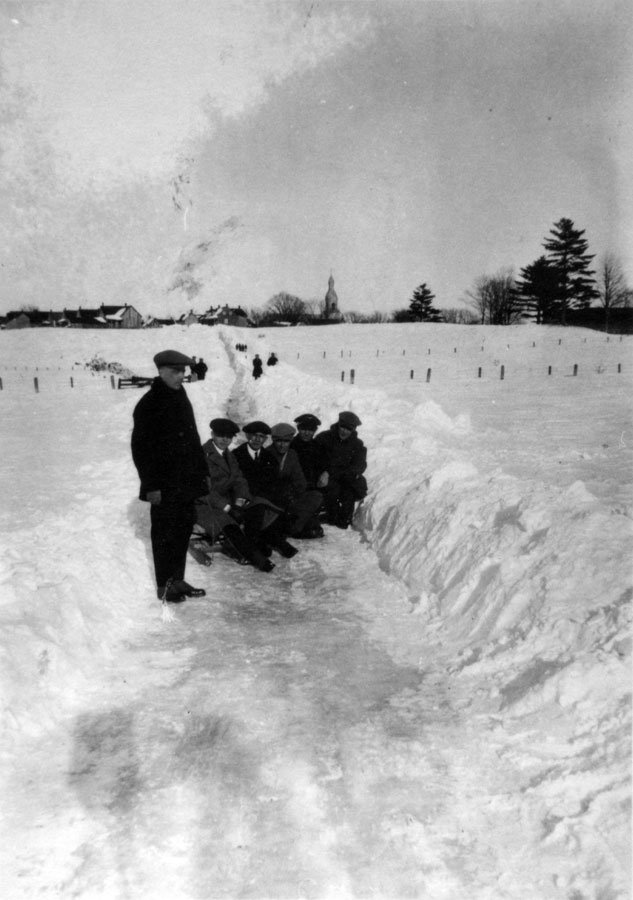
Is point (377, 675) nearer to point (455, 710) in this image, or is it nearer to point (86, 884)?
point (455, 710)

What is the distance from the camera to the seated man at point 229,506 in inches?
243

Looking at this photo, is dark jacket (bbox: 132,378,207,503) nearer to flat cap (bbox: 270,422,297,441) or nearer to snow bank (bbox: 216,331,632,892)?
flat cap (bbox: 270,422,297,441)

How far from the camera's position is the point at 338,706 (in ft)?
11.5

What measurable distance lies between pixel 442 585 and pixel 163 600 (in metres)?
Answer: 2.26

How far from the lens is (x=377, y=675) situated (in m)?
3.92

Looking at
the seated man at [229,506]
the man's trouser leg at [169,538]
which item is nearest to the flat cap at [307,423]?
the seated man at [229,506]

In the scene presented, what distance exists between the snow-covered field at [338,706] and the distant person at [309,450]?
76 cm

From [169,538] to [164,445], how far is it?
2.59ft

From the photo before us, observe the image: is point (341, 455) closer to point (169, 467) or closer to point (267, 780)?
point (169, 467)

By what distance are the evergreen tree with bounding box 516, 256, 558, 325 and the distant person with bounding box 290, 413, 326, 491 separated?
63065 mm

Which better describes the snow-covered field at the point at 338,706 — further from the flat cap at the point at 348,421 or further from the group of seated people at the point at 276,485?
the flat cap at the point at 348,421

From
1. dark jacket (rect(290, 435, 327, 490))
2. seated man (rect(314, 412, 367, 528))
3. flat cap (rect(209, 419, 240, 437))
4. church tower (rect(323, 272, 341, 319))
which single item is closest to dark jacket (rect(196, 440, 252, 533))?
flat cap (rect(209, 419, 240, 437))

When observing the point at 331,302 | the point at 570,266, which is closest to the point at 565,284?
the point at 570,266

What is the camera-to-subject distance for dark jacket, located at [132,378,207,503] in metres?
5.03
